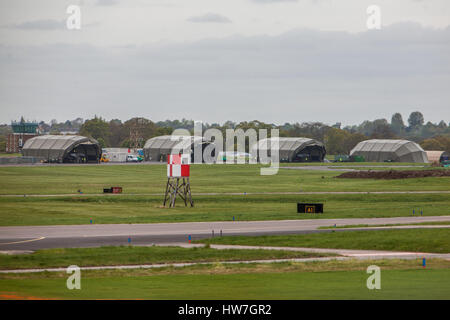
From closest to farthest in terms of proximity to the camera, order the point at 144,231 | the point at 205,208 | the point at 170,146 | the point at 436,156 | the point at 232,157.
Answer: the point at 144,231, the point at 205,208, the point at 232,157, the point at 170,146, the point at 436,156

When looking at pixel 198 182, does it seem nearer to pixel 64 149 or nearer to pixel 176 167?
pixel 176 167

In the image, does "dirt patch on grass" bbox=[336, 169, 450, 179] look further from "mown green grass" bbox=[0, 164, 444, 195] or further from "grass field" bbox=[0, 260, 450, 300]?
"grass field" bbox=[0, 260, 450, 300]

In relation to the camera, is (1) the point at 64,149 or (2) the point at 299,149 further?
(2) the point at 299,149

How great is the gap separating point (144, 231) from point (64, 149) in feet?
375

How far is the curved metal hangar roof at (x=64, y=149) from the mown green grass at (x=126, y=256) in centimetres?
12226

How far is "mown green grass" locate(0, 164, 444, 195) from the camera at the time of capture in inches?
3366

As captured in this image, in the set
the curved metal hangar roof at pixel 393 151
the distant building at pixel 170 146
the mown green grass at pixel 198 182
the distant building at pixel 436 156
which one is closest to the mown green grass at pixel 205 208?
the mown green grass at pixel 198 182

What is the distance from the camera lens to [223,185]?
313ft

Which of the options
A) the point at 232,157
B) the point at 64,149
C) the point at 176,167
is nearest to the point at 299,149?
the point at 232,157

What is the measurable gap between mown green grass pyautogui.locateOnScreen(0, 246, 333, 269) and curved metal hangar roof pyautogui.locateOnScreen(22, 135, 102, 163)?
401 feet

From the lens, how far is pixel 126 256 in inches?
1356

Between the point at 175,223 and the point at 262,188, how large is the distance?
3974 centimetres
